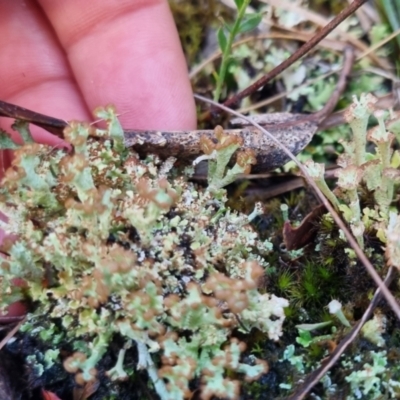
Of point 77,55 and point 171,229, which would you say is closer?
point 171,229

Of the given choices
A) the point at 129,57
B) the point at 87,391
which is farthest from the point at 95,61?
the point at 87,391

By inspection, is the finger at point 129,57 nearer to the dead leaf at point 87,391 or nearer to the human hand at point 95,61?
the human hand at point 95,61

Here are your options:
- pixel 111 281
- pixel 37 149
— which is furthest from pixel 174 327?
pixel 37 149

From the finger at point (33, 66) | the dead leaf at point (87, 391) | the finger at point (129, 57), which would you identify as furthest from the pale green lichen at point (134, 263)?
the finger at point (33, 66)

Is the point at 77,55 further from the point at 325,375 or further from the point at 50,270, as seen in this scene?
the point at 325,375

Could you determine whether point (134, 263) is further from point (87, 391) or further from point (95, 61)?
point (95, 61)

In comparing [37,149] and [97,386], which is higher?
[37,149]

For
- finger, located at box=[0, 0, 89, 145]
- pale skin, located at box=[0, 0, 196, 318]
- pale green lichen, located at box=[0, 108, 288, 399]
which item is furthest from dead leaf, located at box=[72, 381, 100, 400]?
finger, located at box=[0, 0, 89, 145]
